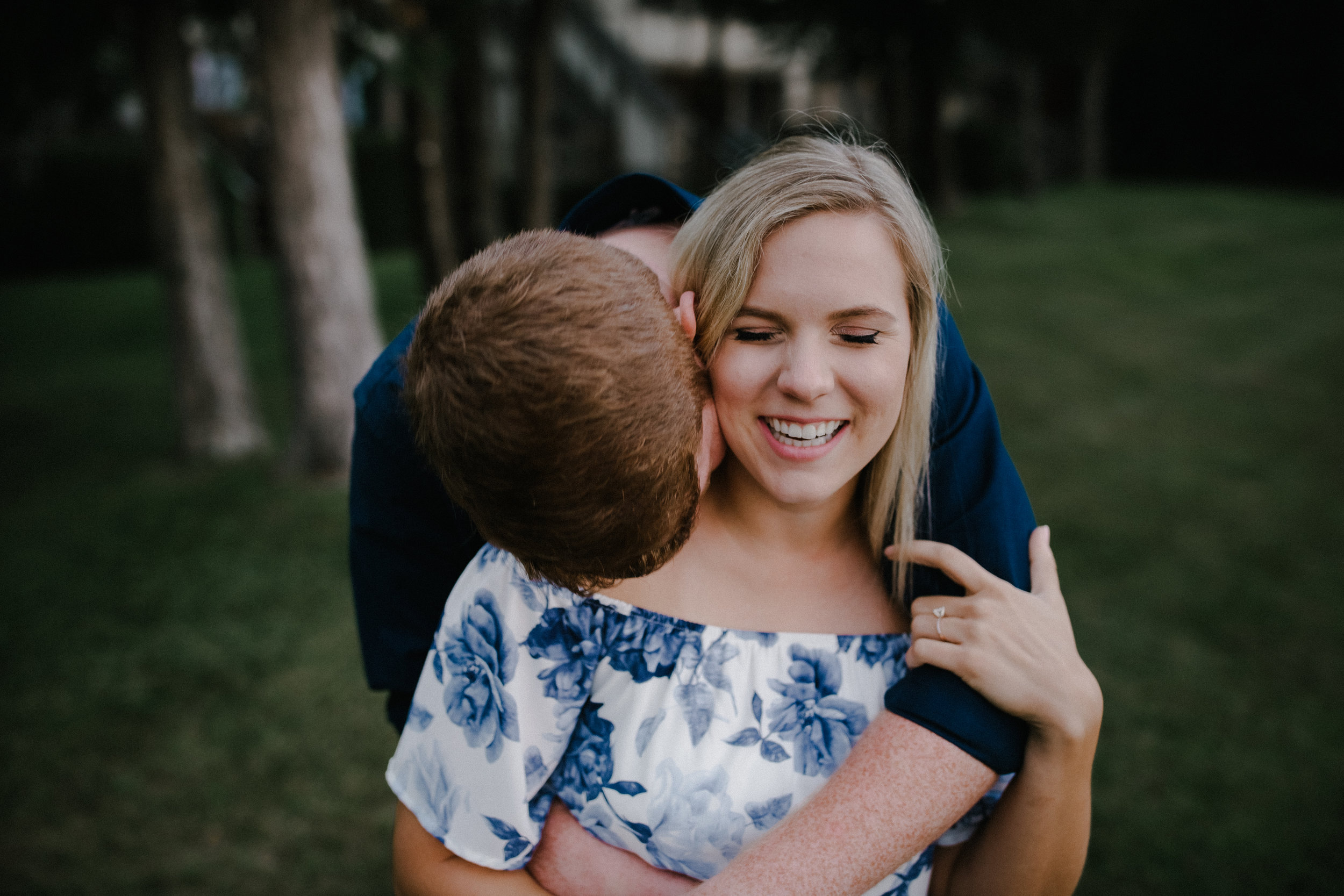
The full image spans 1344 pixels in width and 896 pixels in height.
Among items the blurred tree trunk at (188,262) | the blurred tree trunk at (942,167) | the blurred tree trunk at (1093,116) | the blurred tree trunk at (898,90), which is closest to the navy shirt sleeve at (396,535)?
the blurred tree trunk at (188,262)

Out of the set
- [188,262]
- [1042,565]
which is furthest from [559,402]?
[188,262]

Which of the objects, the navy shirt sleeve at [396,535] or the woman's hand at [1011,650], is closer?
the woman's hand at [1011,650]

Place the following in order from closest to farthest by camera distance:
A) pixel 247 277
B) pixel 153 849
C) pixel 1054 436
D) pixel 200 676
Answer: pixel 153 849, pixel 200 676, pixel 1054 436, pixel 247 277

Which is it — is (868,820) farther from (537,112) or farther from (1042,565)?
(537,112)

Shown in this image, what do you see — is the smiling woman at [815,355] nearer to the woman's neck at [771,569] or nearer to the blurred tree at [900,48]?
the woman's neck at [771,569]

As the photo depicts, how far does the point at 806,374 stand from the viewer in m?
1.55

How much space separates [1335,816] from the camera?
3.48 metres

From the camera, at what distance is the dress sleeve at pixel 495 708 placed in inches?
60.7

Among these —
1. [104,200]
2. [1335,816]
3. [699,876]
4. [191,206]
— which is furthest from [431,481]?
[104,200]

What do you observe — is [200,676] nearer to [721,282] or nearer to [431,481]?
[431,481]

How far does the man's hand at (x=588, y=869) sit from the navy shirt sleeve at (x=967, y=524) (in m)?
0.55

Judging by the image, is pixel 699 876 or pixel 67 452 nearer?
pixel 699 876

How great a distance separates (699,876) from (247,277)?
15822 mm

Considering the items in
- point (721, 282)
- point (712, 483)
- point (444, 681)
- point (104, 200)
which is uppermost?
point (721, 282)
